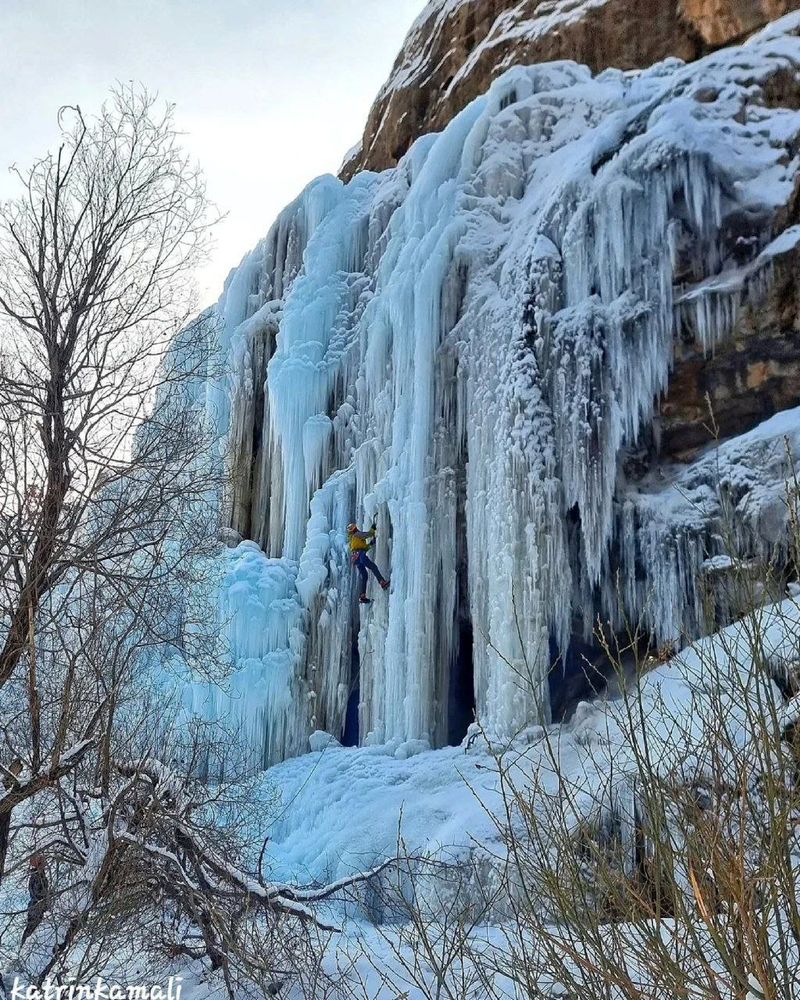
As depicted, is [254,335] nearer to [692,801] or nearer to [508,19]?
[508,19]

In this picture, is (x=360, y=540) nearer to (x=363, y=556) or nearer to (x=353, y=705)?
(x=363, y=556)

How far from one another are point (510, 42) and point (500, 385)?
6.94 meters

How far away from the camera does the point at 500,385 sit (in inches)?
367

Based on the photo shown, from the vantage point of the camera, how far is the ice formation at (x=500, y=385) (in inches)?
335

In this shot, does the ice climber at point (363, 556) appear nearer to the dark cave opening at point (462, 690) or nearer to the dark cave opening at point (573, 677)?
the dark cave opening at point (462, 690)

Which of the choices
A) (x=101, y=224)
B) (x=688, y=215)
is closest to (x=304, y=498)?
(x=688, y=215)

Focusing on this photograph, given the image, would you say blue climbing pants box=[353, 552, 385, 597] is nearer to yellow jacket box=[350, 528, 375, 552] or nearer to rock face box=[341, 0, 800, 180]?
yellow jacket box=[350, 528, 375, 552]

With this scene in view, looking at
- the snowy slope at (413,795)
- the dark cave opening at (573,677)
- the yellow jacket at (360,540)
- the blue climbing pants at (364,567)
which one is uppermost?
the yellow jacket at (360,540)

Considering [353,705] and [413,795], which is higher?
[353,705]

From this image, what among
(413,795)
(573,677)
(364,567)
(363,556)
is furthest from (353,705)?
(413,795)

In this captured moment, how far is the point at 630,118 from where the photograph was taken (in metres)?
9.44

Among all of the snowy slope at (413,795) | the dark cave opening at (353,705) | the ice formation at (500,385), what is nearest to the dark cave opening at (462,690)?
the ice formation at (500,385)

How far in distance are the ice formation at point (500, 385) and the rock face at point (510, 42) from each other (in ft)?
3.30

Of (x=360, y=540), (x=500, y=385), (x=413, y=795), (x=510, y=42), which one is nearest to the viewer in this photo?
(x=413, y=795)
